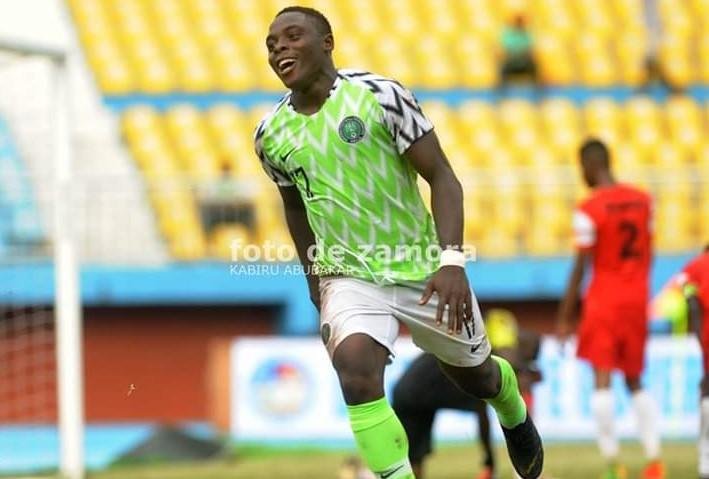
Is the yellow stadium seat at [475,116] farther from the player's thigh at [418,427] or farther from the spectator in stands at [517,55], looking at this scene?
the player's thigh at [418,427]

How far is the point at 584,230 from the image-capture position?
34.0 ft

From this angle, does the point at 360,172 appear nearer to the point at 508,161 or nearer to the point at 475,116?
→ the point at 508,161

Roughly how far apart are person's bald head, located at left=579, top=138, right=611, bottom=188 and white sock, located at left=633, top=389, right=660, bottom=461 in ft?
5.11

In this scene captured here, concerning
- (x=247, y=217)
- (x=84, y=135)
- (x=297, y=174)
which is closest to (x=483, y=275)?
(x=247, y=217)

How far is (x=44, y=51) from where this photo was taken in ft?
39.0

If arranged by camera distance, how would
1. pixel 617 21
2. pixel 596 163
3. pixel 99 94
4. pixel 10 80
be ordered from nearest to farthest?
pixel 596 163 → pixel 10 80 → pixel 99 94 → pixel 617 21

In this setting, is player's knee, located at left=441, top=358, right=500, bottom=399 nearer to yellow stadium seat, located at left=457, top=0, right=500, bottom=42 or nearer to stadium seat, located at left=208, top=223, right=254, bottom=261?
stadium seat, located at left=208, top=223, right=254, bottom=261

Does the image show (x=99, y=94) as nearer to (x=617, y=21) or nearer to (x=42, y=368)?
(x=42, y=368)

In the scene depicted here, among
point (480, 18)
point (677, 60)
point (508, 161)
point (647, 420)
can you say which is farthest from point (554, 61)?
point (647, 420)

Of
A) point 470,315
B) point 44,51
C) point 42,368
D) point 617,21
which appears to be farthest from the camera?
point 617,21

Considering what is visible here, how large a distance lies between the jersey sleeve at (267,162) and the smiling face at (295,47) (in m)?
0.33

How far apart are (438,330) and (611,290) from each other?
4.49 metres

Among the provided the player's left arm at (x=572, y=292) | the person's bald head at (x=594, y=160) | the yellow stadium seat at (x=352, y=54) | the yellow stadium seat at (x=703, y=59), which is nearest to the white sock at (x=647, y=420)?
the player's left arm at (x=572, y=292)

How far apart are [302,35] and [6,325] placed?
10666mm
